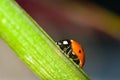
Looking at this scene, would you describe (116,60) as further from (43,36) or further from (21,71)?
(43,36)

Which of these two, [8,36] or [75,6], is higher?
[75,6]

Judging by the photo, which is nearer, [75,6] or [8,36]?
[8,36]

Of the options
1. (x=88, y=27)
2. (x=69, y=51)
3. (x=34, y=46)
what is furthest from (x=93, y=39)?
(x=34, y=46)

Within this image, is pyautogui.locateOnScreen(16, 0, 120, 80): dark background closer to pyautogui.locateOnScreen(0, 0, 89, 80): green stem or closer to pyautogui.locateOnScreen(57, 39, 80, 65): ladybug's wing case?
pyautogui.locateOnScreen(57, 39, 80, 65): ladybug's wing case

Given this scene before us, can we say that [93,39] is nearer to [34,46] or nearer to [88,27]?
[88,27]

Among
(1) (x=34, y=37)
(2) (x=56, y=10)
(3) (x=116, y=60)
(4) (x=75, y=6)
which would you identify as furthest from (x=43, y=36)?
(3) (x=116, y=60)
